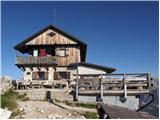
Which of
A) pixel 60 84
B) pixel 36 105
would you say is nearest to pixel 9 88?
pixel 60 84

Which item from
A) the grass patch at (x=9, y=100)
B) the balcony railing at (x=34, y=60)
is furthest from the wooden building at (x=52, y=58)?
the grass patch at (x=9, y=100)

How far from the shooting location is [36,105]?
2295 centimetres

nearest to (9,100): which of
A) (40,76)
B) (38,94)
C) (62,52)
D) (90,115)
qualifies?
(38,94)

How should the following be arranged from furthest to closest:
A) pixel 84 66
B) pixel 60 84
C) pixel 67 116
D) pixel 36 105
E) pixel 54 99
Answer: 1. pixel 84 66
2. pixel 60 84
3. pixel 54 99
4. pixel 36 105
5. pixel 67 116

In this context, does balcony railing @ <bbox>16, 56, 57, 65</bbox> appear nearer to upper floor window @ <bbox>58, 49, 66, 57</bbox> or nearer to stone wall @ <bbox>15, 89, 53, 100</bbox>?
upper floor window @ <bbox>58, 49, 66, 57</bbox>

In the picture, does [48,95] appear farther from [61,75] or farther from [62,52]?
[62,52]

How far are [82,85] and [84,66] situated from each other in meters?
10.9

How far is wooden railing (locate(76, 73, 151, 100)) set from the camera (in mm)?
25688

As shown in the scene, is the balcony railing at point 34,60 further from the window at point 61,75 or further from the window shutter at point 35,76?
the window at point 61,75

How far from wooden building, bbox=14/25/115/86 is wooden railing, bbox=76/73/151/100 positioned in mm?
10098

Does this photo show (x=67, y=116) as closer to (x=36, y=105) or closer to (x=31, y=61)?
(x=36, y=105)

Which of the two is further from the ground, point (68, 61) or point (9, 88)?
point (68, 61)

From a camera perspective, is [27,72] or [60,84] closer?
[60,84]

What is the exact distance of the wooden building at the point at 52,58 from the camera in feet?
121
